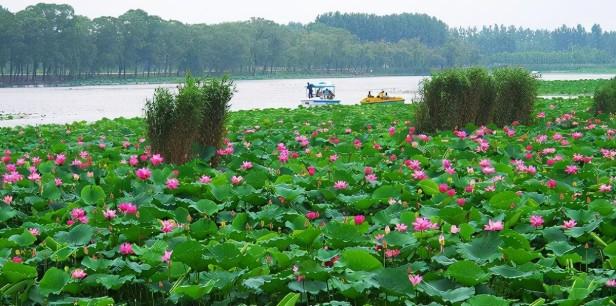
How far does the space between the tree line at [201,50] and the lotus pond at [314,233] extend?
193 ft

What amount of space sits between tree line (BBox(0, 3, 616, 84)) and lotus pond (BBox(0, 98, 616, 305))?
58859mm

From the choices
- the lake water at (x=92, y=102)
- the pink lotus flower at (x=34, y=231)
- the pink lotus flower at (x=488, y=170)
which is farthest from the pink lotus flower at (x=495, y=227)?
the lake water at (x=92, y=102)

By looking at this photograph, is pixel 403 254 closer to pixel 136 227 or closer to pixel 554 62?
pixel 136 227

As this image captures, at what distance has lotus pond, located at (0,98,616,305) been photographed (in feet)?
9.82

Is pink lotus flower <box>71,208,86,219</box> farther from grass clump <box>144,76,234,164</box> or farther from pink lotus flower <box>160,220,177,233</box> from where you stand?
grass clump <box>144,76,234,164</box>

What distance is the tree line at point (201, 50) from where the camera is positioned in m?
61.1

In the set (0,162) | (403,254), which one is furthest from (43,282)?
(0,162)

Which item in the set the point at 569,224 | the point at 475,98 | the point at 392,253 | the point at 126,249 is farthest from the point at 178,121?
the point at 475,98

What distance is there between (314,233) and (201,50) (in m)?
74.5

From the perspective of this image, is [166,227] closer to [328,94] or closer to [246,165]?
[246,165]

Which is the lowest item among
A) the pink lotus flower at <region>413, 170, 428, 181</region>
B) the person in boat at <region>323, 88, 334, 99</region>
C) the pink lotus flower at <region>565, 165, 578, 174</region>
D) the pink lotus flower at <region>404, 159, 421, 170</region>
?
the pink lotus flower at <region>413, 170, 428, 181</region>

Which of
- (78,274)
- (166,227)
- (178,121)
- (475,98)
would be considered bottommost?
(78,274)

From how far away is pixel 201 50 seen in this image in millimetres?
76125

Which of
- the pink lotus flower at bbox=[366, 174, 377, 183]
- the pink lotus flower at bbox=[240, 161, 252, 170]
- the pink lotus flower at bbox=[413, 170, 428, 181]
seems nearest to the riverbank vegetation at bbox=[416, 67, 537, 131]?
the pink lotus flower at bbox=[240, 161, 252, 170]
